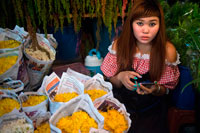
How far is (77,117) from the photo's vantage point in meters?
1.08

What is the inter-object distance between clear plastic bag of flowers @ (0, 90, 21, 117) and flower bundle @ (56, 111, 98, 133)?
302 millimetres

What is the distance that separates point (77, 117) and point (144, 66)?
2.60ft

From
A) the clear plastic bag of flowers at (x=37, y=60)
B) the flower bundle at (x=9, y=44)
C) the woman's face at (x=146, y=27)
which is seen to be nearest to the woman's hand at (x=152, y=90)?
the woman's face at (x=146, y=27)

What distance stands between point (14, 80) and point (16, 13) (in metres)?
0.65

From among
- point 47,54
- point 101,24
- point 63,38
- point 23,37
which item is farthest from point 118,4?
point 23,37

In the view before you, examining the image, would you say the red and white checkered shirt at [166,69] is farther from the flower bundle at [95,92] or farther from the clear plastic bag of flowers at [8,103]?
the clear plastic bag of flowers at [8,103]

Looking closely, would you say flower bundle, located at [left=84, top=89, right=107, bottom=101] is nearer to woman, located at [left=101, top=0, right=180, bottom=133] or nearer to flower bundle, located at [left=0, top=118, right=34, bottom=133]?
woman, located at [left=101, top=0, right=180, bottom=133]

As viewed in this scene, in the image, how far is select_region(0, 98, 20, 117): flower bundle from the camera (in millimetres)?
1071

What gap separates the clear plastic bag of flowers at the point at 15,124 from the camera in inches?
38.3

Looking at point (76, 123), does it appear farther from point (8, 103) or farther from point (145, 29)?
point (145, 29)

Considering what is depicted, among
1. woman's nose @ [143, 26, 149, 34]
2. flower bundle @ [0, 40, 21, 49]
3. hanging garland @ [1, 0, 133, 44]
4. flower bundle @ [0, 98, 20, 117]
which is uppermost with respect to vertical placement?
hanging garland @ [1, 0, 133, 44]

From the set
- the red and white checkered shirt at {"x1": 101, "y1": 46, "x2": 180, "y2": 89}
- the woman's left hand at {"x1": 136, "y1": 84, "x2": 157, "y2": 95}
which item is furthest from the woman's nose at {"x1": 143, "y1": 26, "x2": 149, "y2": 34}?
the woman's left hand at {"x1": 136, "y1": 84, "x2": 157, "y2": 95}

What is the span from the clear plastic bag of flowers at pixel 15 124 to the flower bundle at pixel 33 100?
0.58ft

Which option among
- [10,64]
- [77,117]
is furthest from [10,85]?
[77,117]
